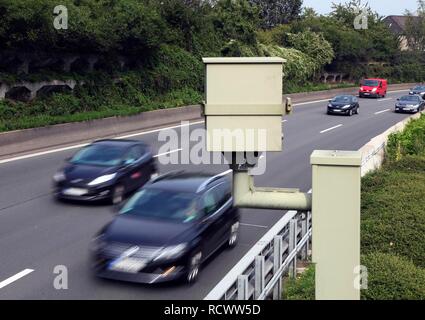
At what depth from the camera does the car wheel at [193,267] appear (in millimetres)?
9750

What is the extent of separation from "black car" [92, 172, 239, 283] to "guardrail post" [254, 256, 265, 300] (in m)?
1.61

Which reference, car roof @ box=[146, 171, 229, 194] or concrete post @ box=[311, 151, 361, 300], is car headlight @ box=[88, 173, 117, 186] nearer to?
car roof @ box=[146, 171, 229, 194]

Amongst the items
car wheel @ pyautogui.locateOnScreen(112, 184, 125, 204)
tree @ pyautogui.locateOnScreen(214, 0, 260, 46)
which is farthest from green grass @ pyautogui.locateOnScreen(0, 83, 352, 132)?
tree @ pyautogui.locateOnScreen(214, 0, 260, 46)

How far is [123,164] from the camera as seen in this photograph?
15.6 m

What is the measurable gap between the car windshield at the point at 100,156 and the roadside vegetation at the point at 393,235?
6.33 m

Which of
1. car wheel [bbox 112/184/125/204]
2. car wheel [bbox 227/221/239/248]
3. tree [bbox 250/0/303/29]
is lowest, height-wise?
car wheel [bbox 227/221/239/248]

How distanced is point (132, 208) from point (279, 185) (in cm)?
806

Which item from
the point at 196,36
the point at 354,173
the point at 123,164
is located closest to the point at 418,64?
the point at 196,36

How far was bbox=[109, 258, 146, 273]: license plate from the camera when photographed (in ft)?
31.0

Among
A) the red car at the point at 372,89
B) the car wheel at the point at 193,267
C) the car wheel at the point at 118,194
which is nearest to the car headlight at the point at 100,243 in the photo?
the car wheel at the point at 193,267

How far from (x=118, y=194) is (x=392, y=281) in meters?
8.94

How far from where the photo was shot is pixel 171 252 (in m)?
9.58

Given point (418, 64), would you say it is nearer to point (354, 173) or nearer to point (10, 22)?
point (10, 22)

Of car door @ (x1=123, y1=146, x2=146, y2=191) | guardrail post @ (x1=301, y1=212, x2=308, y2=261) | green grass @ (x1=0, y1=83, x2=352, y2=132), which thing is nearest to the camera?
guardrail post @ (x1=301, y1=212, x2=308, y2=261)
